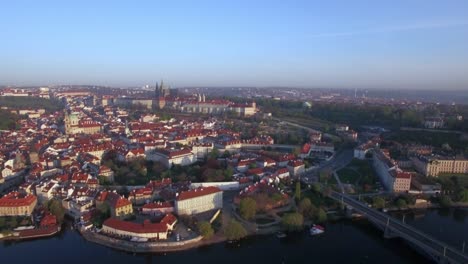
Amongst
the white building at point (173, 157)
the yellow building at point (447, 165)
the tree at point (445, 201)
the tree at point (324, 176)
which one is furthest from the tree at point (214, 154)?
the tree at point (445, 201)

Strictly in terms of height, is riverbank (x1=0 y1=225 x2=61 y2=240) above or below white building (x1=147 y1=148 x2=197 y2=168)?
below

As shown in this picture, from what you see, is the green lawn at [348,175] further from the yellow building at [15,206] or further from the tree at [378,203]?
the yellow building at [15,206]

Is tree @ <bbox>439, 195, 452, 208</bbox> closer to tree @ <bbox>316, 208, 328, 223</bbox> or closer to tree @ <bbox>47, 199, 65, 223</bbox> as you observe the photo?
tree @ <bbox>316, 208, 328, 223</bbox>

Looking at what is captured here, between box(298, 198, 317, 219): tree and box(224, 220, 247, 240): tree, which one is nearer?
box(224, 220, 247, 240): tree

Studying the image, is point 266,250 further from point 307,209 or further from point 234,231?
point 307,209

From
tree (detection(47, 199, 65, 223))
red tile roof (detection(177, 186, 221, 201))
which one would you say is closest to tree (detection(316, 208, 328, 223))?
red tile roof (detection(177, 186, 221, 201))

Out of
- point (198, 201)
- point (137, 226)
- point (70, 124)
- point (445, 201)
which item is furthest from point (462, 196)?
point (70, 124)

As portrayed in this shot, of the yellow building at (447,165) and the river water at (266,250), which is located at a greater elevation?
the yellow building at (447,165)
